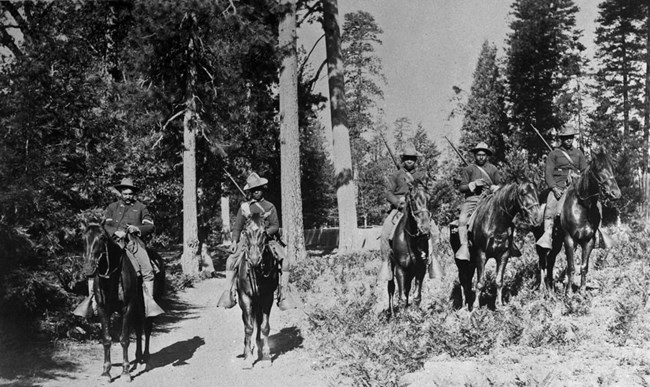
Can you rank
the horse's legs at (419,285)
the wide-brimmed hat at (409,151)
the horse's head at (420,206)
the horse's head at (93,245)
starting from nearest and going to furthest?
the horse's head at (93,245)
the horse's head at (420,206)
the horse's legs at (419,285)
the wide-brimmed hat at (409,151)

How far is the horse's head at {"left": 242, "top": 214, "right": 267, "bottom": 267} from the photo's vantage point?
8484 mm

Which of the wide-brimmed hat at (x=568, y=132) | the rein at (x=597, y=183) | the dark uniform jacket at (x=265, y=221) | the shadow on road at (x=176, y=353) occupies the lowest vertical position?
the shadow on road at (x=176, y=353)

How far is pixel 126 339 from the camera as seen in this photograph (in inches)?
349

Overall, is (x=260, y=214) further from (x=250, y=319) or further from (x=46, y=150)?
(x=46, y=150)

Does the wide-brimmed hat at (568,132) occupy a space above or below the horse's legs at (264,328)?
above

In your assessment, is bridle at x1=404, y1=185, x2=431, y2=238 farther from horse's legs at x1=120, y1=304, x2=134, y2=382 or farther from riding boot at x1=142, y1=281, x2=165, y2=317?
horse's legs at x1=120, y1=304, x2=134, y2=382

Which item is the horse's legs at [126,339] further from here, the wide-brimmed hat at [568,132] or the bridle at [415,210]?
the wide-brimmed hat at [568,132]

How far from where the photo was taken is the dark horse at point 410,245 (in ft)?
30.2

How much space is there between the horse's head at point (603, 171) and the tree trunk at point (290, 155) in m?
10.3

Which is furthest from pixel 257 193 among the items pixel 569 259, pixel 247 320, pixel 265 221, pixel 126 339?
pixel 569 259

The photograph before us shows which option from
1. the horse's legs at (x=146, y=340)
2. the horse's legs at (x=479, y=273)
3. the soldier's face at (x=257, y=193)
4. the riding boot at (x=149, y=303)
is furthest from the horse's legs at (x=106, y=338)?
the horse's legs at (x=479, y=273)

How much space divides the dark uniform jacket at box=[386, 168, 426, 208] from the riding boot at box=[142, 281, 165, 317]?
15.2 ft

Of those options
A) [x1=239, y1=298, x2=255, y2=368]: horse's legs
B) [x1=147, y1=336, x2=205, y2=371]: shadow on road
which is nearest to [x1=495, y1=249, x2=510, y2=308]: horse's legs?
[x1=239, y1=298, x2=255, y2=368]: horse's legs

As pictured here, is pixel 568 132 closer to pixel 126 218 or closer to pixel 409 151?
pixel 409 151
